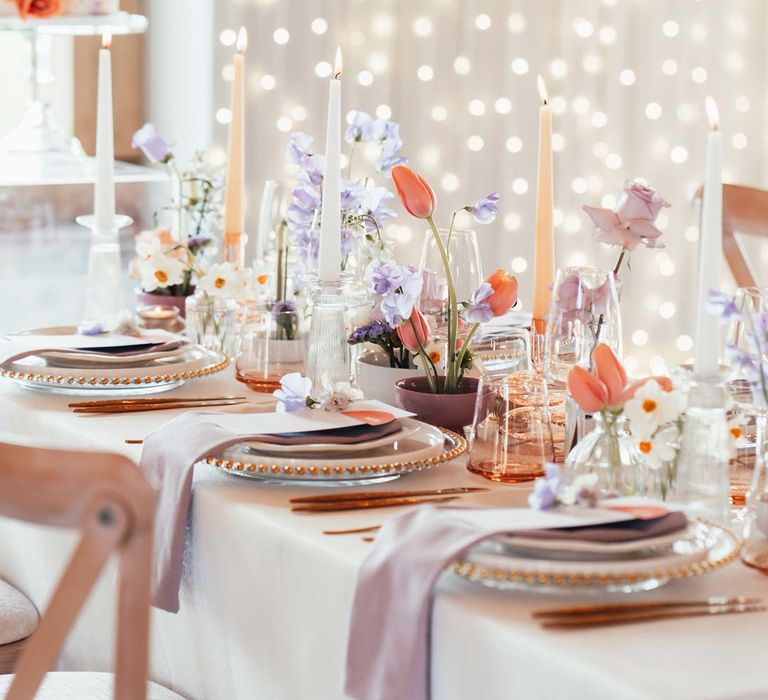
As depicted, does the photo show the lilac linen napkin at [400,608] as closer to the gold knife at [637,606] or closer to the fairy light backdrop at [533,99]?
the gold knife at [637,606]

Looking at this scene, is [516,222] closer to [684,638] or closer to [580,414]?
[580,414]

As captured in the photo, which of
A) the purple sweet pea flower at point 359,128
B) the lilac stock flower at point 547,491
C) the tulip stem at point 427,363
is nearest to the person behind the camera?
the lilac stock flower at point 547,491

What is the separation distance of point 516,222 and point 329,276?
2469 mm

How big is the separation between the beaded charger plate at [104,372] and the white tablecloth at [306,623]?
0.09 ft

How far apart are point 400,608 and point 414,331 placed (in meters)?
0.54

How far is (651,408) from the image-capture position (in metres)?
1.11

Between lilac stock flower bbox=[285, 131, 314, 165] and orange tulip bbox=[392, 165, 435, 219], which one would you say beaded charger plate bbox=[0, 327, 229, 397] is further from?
orange tulip bbox=[392, 165, 435, 219]

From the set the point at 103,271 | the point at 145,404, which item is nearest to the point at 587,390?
the point at 145,404

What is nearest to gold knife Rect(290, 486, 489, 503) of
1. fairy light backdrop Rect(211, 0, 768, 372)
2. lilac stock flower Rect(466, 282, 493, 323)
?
lilac stock flower Rect(466, 282, 493, 323)

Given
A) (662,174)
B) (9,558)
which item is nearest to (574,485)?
(9,558)

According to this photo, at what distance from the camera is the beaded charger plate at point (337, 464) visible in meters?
1.24

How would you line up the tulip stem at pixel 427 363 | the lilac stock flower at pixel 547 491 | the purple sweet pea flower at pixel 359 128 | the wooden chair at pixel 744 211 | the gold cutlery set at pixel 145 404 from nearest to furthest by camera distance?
the lilac stock flower at pixel 547 491
the tulip stem at pixel 427 363
the gold cutlery set at pixel 145 404
the purple sweet pea flower at pixel 359 128
the wooden chair at pixel 744 211

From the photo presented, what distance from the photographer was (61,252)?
311 centimetres

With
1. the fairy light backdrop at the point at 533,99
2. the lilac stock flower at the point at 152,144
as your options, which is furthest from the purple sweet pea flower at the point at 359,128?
the fairy light backdrop at the point at 533,99
